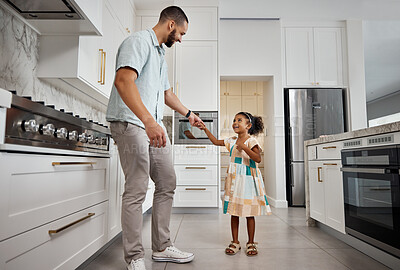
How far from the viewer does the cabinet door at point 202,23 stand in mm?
3762

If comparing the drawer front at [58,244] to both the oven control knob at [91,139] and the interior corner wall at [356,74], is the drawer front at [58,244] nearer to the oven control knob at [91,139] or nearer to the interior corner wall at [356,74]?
the oven control knob at [91,139]

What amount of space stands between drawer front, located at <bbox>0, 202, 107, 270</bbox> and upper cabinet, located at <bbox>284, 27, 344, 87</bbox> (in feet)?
11.5

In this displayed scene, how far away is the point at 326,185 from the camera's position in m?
2.29

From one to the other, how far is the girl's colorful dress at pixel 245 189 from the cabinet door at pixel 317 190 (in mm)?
773

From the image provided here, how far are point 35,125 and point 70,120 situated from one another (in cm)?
31

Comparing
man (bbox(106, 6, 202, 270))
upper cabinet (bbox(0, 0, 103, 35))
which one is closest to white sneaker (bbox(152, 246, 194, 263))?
man (bbox(106, 6, 202, 270))

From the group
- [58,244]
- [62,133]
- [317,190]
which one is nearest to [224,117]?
[317,190]

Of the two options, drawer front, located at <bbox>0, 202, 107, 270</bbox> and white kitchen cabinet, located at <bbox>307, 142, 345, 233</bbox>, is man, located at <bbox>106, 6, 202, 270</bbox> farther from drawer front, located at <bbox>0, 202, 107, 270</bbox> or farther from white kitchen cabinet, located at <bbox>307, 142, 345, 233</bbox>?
white kitchen cabinet, located at <bbox>307, 142, 345, 233</bbox>

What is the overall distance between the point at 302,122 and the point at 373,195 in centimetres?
255

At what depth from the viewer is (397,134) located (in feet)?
4.78

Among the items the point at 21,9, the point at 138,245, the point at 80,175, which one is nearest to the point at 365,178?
the point at 138,245

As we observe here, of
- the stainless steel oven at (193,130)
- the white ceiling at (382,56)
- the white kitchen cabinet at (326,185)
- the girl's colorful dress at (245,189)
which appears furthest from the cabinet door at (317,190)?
the white ceiling at (382,56)

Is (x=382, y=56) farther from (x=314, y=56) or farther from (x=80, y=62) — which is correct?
(x=80, y=62)

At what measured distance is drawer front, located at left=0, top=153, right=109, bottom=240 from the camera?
2.91 feet
